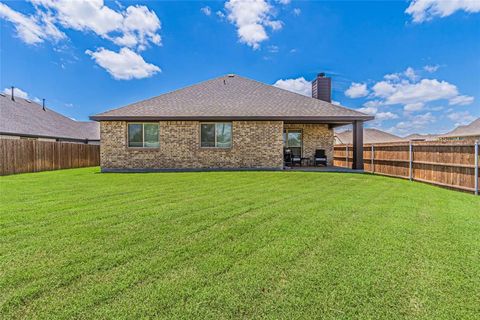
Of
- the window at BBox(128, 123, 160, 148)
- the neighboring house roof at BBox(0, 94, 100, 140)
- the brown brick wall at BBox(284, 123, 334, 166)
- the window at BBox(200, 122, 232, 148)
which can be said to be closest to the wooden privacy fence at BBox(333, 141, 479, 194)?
the brown brick wall at BBox(284, 123, 334, 166)

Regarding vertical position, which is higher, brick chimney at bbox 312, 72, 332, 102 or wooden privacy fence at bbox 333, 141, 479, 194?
brick chimney at bbox 312, 72, 332, 102

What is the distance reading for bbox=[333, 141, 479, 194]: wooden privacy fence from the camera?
7215mm

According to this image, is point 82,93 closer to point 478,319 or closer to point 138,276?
point 138,276

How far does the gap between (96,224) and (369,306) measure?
392cm

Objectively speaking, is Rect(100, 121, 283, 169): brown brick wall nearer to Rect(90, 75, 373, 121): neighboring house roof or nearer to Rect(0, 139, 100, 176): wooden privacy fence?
Rect(90, 75, 373, 121): neighboring house roof

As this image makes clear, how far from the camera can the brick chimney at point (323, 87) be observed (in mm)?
15711

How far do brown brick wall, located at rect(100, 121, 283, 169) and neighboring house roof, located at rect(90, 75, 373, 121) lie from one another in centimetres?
48

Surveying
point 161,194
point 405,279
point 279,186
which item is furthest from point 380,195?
point 161,194

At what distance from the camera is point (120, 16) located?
13.6 m

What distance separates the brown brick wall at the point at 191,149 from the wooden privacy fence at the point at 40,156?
Result: 14.2 ft

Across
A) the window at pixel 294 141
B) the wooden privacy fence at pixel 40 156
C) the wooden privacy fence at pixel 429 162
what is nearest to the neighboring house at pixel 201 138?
the wooden privacy fence at pixel 429 162

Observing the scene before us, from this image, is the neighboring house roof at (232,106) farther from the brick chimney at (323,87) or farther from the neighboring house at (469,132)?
the neighboring house at (469,132)

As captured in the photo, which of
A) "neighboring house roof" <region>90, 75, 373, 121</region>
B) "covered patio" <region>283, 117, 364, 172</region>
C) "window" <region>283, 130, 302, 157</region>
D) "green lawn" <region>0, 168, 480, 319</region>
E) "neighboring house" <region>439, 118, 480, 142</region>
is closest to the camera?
"green lawn" <region>0, 168, 480, 319</region>

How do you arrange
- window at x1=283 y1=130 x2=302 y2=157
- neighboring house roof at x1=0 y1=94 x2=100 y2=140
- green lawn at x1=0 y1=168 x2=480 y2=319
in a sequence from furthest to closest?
neighboring house roof at x1=0 y1=94 x2=100 y2=140
window at x1=283 y1=130 x2=302 y2=157
green lawn at x1=0 y1=168 x2=480 y2=319
